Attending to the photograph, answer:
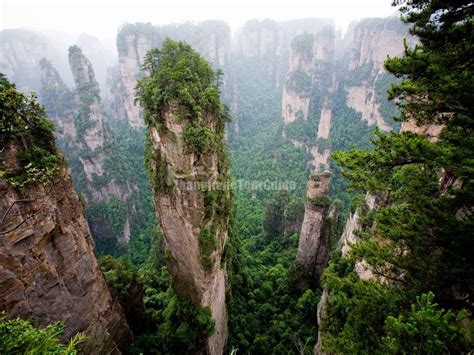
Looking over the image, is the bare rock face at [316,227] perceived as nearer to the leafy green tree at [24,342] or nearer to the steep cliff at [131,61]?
the leafy green tree at [24,342]

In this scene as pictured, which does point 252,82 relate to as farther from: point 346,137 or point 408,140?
point 408,140

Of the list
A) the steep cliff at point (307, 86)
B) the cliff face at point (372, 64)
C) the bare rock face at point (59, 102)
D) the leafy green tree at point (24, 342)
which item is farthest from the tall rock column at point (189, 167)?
the cliff face at point (372, 64)

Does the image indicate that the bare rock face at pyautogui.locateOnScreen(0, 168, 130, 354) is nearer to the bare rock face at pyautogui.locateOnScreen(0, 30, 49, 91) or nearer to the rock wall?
the rock wall

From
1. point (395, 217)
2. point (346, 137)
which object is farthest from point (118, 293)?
point (346, 137)

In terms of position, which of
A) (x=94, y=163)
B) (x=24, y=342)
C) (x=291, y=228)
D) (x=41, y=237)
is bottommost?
(x=94, y=163)

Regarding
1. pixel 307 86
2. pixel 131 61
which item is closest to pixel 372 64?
pixel 307 86

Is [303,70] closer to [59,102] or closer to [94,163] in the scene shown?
[94,163]

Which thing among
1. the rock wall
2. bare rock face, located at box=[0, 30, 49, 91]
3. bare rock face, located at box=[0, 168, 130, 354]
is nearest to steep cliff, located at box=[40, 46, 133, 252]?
the rock wall
